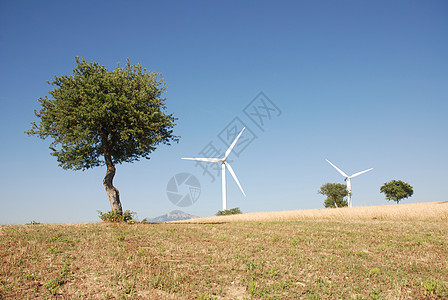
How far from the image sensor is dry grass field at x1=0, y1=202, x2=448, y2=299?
1180 centimetres

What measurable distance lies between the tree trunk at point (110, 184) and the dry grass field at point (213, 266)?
632cm

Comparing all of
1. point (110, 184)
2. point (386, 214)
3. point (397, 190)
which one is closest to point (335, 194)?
point (397, 190)

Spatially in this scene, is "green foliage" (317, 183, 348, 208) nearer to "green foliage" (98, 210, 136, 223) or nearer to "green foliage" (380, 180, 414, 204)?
"green foliage" (380, 180, 414, 204)

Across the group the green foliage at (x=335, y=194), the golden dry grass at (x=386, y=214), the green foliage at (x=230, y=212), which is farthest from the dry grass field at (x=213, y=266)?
the green foliage at (x=335, y=194)

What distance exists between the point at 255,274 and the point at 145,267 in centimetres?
521

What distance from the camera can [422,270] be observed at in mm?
15391

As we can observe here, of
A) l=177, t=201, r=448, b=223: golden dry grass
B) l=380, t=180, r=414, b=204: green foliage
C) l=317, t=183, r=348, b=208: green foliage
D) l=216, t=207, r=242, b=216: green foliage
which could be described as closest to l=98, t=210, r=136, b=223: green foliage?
l=177, t=201, r=448, b=223: golden dry grass

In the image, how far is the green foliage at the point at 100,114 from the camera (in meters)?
27.4

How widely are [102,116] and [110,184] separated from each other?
7104mm

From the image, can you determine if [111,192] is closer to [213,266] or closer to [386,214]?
[213,266]

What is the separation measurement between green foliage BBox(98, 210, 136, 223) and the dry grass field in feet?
15.3

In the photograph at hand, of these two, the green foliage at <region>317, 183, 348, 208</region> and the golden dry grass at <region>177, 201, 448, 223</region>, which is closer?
the golden dry grass at <region>177, 201, 448, 223</region>

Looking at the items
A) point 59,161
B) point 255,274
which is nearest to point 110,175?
point 59,161

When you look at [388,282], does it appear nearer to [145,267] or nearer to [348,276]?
[348,276]
